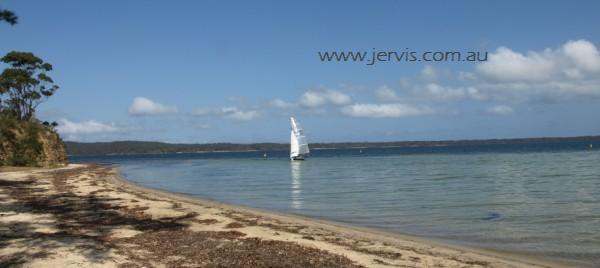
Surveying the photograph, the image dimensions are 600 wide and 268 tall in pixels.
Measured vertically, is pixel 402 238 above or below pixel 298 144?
below

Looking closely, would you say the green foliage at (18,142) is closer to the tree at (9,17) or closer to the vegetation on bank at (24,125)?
the vegetation on bank at (24,125)

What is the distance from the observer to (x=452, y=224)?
22078 millimetres

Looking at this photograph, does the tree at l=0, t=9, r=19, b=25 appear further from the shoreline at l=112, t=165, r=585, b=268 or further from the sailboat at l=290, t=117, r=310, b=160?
the sailboat at l=290, t=117, r=310, b=160

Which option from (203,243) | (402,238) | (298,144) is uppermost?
(298,144)

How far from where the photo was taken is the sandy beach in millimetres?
13234

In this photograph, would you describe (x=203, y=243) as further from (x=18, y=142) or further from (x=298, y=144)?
(x=298, y=144)

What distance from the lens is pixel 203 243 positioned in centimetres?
1566

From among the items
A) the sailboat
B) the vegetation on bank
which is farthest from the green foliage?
the sailboat

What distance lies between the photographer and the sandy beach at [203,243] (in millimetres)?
13234

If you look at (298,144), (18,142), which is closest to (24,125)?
(18,142)

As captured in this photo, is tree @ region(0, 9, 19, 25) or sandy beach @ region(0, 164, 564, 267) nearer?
sandy beach @ region(0, 164, 564, 267)

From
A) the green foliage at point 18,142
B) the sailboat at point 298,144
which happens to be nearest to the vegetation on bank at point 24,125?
the green foliage at point 18,142

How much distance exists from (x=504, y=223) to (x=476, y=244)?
490 centimetres

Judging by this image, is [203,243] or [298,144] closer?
[203,243]
